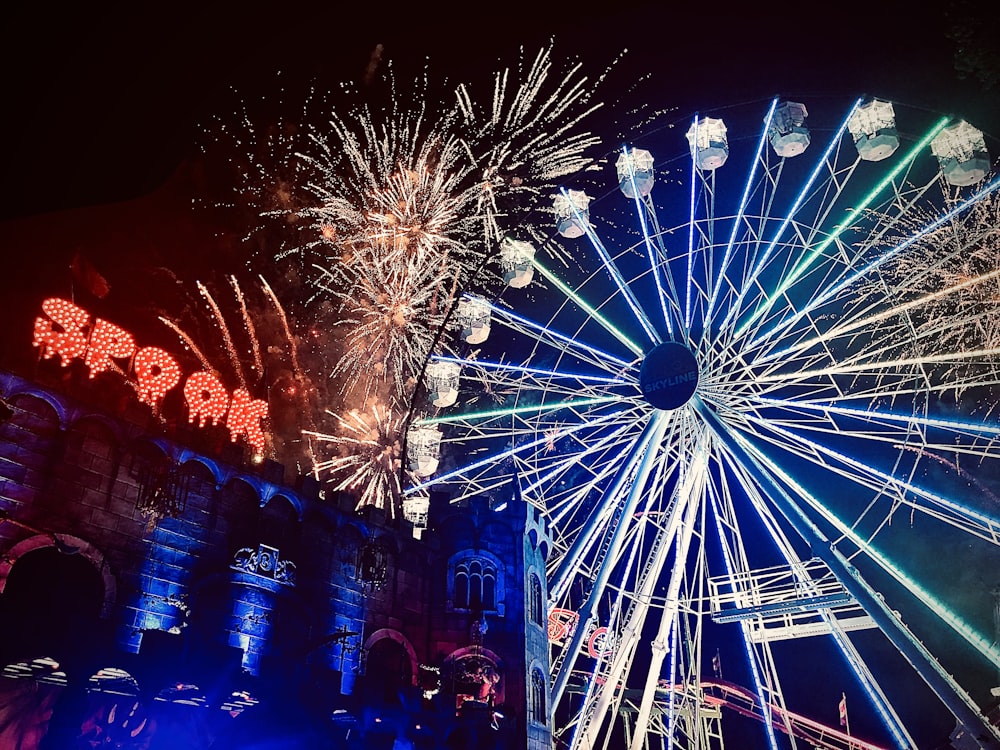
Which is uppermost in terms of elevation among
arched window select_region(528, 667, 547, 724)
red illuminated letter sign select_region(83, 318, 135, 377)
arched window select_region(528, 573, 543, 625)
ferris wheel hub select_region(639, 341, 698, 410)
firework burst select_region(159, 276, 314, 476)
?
firework burst select_region(159, 276, 314, 476)

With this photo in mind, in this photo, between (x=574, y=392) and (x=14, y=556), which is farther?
(x=574, y=392)

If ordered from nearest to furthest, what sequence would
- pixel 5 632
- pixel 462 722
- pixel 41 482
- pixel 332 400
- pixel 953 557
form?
pixel 5 632
pixel 41 482
pixel 462 722
pixel 953 557
pixel 332 400

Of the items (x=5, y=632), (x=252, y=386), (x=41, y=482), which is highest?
(x=252, y=386)

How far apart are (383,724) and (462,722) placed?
2.96 metres

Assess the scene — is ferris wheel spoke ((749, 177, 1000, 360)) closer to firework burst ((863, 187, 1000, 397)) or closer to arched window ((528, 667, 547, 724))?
firework burst ((863, 187, 1000, 397))

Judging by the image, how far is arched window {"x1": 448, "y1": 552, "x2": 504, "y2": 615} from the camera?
2488cm

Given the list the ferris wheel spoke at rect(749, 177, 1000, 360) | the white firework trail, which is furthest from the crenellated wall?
the ferris wheel spoke at rect(749, 177, 1000, 360)

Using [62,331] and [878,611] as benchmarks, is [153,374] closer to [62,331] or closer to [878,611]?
[62,331]

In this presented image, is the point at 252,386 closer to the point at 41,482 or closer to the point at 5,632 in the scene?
the point at 41,482

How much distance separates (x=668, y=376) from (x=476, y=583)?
11.7 meters

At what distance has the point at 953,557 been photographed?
2683 centimetres

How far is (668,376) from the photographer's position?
18312 mm

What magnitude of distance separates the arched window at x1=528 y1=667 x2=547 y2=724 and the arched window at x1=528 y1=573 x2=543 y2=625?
71.0 inches

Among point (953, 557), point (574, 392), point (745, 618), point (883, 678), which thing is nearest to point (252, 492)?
point (574, 392)
